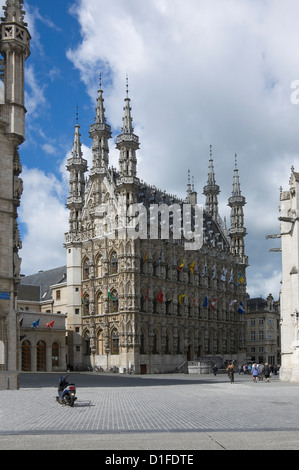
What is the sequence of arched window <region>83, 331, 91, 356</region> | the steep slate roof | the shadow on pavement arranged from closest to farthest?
the shadow on pavement, arched window <region>83, 331, 91, 356</region>, the steep slate roof

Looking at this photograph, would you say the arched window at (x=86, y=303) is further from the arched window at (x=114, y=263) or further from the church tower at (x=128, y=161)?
the church tower at (x=128, y=161)

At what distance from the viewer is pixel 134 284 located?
7075cm

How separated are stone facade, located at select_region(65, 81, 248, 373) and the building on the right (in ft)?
82.9

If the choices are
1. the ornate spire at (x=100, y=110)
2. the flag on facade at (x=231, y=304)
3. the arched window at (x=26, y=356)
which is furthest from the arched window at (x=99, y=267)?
the flag on facade at (x=231, y=304)

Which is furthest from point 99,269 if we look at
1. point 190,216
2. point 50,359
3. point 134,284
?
point 190,216

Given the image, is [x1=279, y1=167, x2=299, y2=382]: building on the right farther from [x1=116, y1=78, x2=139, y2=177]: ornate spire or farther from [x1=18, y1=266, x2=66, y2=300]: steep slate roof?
[x1=18, y1=266, x2=66, y2=300]: steep slate roof

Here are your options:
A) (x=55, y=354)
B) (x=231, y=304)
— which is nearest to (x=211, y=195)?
(x=231, y=304)

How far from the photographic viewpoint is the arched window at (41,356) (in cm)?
7031

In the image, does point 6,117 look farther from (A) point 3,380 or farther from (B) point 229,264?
(B) point 229,264

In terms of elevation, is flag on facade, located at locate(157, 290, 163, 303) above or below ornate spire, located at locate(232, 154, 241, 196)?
below

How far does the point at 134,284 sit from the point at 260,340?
45.0 meters

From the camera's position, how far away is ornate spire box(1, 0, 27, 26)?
39.4 m

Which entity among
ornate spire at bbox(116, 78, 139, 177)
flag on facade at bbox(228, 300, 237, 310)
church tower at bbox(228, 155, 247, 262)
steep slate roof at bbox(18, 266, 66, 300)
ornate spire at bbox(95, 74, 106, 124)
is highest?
ornate spire at bbox(95, 74, 106, 124)

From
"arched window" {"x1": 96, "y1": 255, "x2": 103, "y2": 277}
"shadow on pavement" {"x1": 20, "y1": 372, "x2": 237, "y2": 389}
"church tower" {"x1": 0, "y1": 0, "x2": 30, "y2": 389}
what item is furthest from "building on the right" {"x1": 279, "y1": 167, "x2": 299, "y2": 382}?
"arched window" {"x1": 96, "y1": 255, "x2": 103, "y2": 277}
